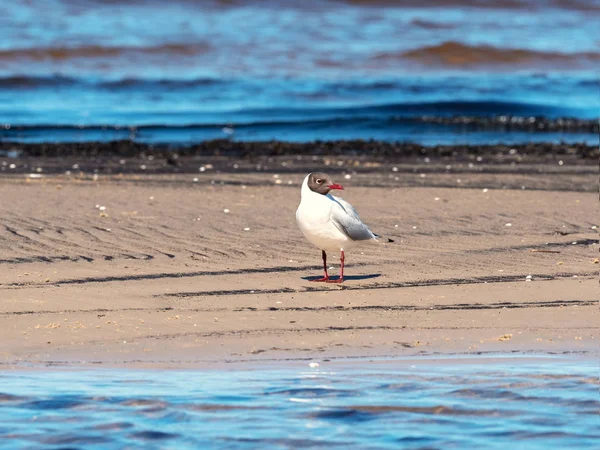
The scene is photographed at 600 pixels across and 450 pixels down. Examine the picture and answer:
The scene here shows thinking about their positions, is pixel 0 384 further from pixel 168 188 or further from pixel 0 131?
pixel 0 131

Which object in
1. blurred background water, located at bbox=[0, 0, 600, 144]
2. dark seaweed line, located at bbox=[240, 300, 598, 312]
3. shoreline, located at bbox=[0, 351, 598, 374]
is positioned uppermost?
blurred background water, located at bbox=[0, 0, 600, 144]

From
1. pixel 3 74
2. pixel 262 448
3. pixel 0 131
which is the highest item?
pixel 3 74

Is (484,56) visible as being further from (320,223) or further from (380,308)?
(380,308)

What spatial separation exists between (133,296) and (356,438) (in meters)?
2.78

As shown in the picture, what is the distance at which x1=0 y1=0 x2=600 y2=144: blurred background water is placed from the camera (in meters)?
20.3

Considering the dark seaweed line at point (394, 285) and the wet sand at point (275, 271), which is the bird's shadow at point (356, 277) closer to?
the wet sand at point (275, 271)

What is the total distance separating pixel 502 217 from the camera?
407 inches

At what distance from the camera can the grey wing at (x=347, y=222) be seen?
771 centimetres

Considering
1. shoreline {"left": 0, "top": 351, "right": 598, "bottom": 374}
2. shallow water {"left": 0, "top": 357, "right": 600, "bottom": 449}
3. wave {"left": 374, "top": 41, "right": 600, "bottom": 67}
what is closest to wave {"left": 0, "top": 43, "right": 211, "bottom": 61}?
wave {"left": 374, "top": 41, "right": 600, "bottom": 67}

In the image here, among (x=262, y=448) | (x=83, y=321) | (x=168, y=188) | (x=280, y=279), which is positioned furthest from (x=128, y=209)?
(x=262, y=448)

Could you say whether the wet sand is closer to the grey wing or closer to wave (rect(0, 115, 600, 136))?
the grey wing

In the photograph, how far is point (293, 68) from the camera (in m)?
30.7

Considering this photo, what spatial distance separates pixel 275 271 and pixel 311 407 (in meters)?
3.02

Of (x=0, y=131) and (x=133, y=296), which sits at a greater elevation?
(x=0, y=131)
